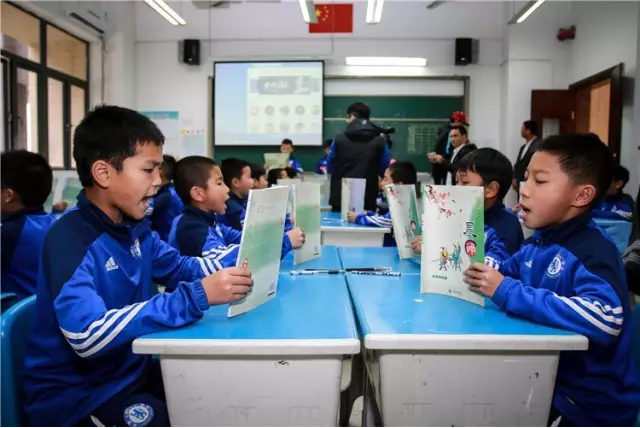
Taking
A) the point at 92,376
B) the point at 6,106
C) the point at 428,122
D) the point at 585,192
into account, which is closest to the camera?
the point at 92,376

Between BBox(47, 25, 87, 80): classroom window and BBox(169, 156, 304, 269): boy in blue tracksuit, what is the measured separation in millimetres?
5129

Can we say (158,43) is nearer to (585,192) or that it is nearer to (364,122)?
(364,122)

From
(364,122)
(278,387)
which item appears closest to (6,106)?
(364,122)

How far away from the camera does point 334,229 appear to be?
3240 mm

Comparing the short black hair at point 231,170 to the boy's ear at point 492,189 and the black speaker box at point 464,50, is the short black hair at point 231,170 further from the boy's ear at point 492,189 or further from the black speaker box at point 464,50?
the black speaker box at point 464,50

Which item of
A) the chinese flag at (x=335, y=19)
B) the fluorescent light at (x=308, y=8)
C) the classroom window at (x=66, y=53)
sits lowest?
the fluorescent light at (x=308, y=8)

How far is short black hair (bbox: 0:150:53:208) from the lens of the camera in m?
1.98

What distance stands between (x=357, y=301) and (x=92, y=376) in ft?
2.09

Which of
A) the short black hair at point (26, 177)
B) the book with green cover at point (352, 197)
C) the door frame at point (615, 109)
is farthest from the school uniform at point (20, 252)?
the door frame at point (615, 109)

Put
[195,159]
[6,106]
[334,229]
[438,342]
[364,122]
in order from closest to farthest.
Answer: [438,342], [195,159], [334,229], [364,122], [6,106]

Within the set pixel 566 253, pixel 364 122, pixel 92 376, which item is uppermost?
pixel 364 122

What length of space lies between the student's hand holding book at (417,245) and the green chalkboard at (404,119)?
5403mm

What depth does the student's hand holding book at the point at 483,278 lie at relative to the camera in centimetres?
124

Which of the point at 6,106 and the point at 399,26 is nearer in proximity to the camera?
the point at 6,106
